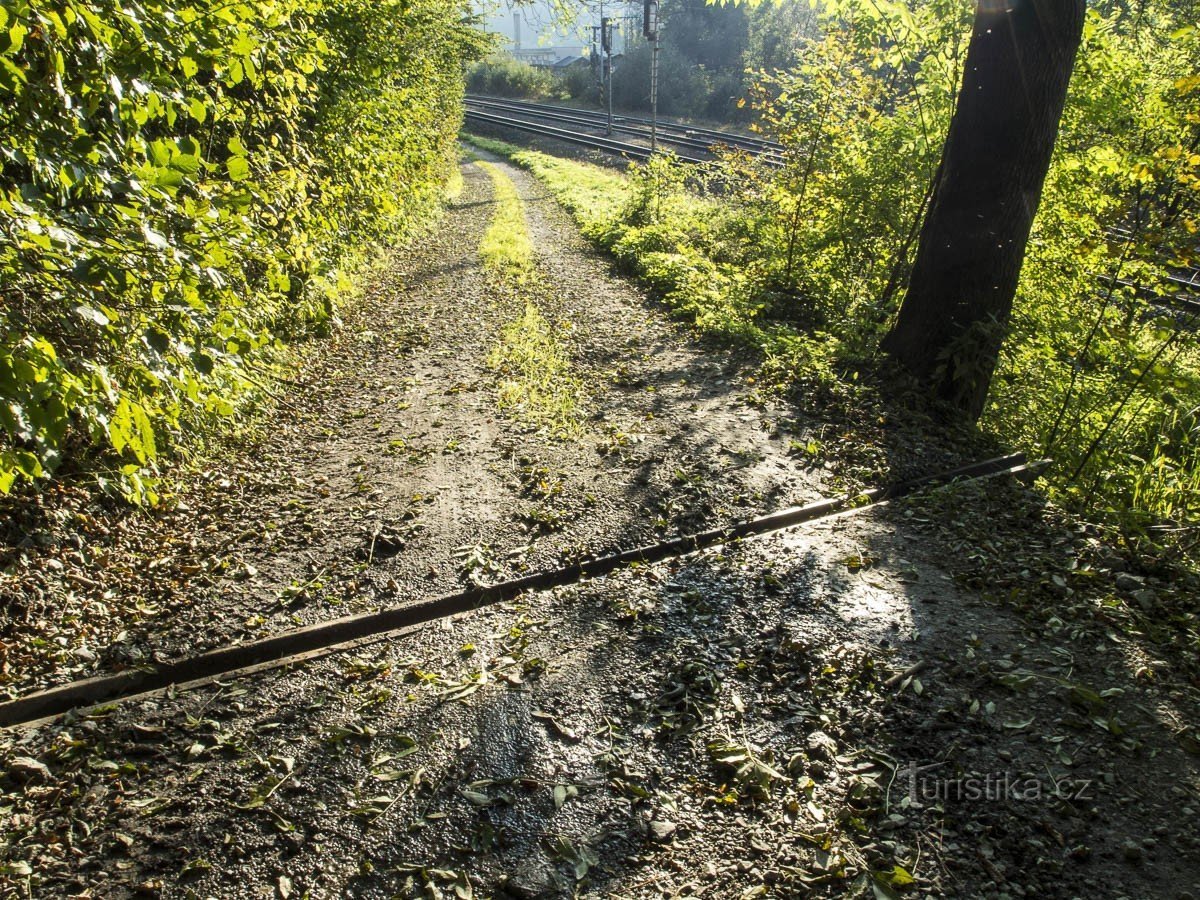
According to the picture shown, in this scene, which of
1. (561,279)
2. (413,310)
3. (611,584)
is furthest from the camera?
(561,279)

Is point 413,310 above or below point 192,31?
below

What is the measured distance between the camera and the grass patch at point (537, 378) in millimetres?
5180

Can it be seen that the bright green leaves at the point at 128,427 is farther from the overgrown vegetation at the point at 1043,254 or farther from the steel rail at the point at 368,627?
the overgrown vegetation at the point at 1043,254

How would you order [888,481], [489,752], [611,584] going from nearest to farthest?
[489,752] < [611,584] < [888,481]

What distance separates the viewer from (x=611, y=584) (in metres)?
3.44

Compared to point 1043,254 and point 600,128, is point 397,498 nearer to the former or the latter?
point 1043,254

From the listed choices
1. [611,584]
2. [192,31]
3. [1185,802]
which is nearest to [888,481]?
[611,584]

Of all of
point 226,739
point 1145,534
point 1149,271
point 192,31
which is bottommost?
point 226,739

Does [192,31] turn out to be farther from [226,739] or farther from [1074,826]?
[1074,826]

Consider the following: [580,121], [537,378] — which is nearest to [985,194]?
[537,378]

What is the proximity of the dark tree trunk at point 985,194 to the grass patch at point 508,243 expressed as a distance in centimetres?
536

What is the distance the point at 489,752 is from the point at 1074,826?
1934 mm

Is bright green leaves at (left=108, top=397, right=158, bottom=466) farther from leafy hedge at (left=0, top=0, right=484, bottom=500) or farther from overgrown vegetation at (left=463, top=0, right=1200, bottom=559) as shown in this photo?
overgrown vegetation at (left=463, top=0, right=1200, bottom=559)

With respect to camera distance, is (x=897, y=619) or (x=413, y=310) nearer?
(x=897, y=619)
